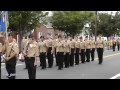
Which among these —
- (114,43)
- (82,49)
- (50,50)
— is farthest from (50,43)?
(114,43)

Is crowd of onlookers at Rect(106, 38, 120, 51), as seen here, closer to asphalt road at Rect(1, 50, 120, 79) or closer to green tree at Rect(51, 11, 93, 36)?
green tree at Rect(51, 11, 93, 36)

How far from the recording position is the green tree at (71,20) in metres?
45.7

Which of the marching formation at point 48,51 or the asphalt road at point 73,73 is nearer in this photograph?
the marching formation at point 48,51

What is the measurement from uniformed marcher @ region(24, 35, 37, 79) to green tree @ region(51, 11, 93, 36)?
33.8 metres

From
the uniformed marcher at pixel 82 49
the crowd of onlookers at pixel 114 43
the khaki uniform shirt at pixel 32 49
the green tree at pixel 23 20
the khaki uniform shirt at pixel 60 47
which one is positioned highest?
the green tree at pixel 23 20

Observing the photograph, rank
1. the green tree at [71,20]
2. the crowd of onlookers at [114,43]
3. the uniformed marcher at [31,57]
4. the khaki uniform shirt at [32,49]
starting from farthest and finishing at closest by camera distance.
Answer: the green tree at [71,20] < the crowd of onlookers at [114,43] < the khaki uniform shirt at [32,49] < the uniformed marcher at [31,57]

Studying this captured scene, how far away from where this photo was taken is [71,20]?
149 ft

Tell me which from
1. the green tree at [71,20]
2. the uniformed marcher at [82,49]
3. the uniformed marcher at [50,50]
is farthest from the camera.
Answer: the green tree at [71,20]

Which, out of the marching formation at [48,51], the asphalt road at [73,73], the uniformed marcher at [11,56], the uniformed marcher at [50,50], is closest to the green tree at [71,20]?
the marching formation at [48,51]

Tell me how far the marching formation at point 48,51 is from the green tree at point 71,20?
23.2m

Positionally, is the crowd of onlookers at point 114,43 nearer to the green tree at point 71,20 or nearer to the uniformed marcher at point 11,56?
the green tree at point 71,20

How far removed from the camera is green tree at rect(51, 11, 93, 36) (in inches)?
1797
